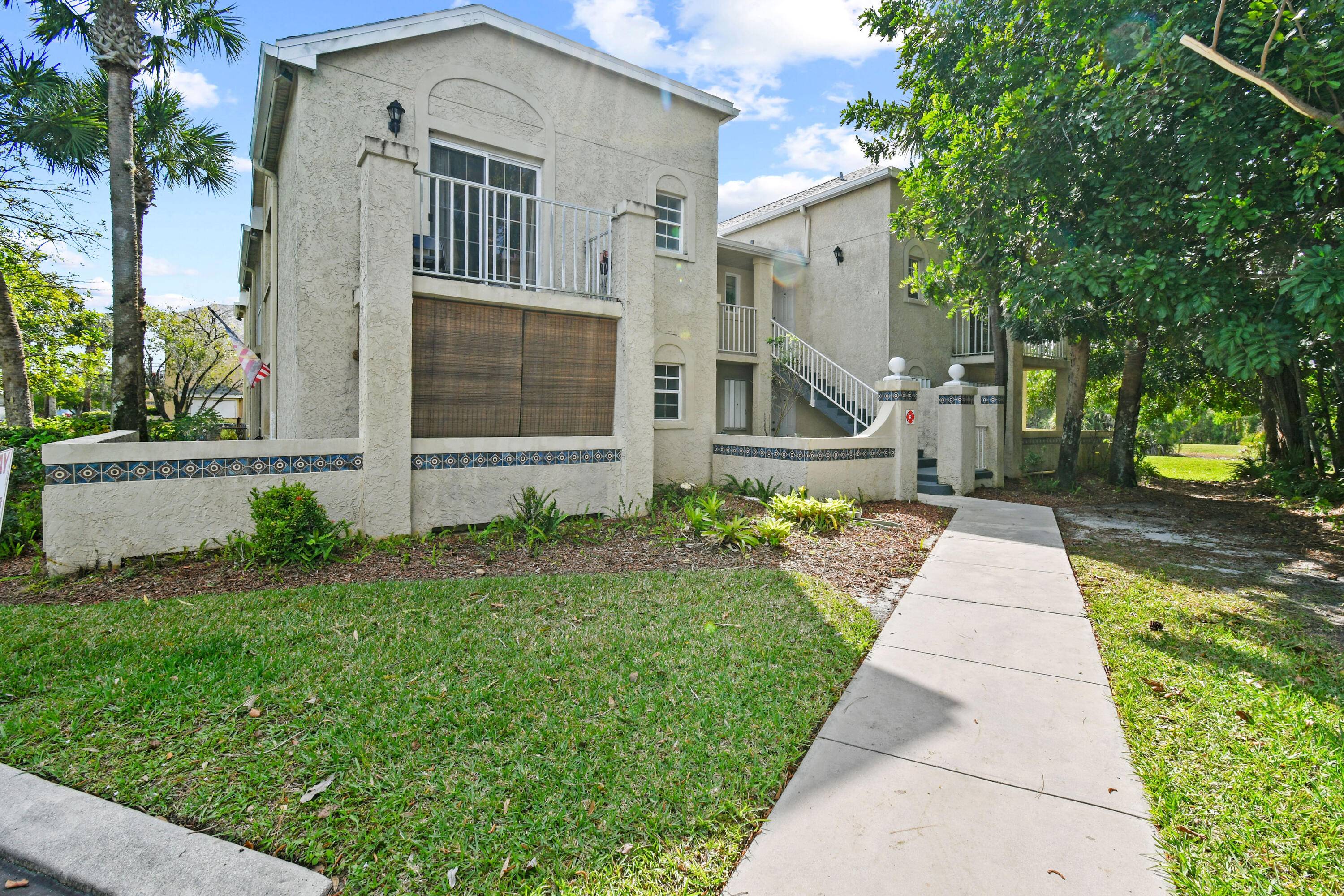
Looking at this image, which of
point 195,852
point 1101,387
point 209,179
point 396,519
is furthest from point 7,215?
point 1101,387

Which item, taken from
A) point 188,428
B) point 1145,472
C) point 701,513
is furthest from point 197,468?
point 1145,472

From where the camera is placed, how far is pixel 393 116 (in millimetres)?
8312

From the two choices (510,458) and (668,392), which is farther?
(668,392)

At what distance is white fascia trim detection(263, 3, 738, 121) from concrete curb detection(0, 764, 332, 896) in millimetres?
8033

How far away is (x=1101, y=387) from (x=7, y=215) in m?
33.2

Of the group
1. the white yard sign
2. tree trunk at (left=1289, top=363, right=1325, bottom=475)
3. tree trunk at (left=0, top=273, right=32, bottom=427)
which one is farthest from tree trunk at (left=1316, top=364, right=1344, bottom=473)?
tree trunk at (left=0, top=273, right=32, bottom=427)

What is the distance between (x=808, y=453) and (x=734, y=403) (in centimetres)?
576

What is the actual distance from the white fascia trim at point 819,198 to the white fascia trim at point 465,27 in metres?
4.49

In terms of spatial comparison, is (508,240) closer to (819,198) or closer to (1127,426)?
(819,198)

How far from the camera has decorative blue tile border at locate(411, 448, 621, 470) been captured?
23.3ft

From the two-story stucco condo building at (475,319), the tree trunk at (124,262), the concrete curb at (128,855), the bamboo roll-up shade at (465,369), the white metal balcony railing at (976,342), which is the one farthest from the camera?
the white metal balcony railing at (976,342)

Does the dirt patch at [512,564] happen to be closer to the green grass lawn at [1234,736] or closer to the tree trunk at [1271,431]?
the green grass lawn at [1234,736]

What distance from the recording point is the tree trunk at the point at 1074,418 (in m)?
13.1

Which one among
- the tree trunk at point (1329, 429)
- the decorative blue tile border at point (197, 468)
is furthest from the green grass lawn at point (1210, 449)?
the decorative blue tile border at point (197, 468)
